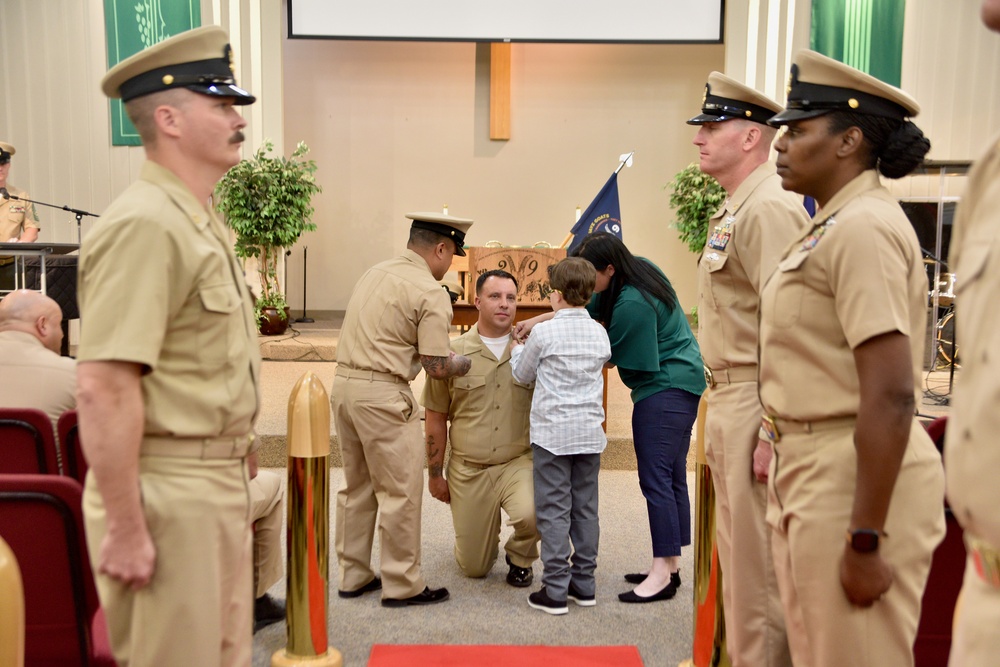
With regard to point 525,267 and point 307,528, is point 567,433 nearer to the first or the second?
point 307,528

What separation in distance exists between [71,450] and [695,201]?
7068 mm

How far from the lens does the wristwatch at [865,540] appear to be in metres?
1.68

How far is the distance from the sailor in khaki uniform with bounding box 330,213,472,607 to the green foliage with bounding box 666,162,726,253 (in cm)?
560

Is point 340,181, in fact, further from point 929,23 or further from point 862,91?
point 862,91

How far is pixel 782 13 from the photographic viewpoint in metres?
9.38

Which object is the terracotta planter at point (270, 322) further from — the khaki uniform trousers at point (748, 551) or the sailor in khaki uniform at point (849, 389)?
the sailor in khaki uniform at point (849, 389)

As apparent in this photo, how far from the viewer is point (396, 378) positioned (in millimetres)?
3596

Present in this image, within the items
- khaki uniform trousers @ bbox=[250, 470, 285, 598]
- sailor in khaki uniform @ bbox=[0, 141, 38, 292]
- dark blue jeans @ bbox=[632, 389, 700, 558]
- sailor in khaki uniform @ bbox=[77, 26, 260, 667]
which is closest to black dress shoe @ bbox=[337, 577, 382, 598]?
khaki uniform trousers @ bbox=[250, 470, 285, 598]

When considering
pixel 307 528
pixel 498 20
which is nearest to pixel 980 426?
pixel 307 528

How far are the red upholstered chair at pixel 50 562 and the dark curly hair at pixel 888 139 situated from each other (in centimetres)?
175

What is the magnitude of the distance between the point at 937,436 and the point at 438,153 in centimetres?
911

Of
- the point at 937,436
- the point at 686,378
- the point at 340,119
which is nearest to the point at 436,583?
the point at 686,378

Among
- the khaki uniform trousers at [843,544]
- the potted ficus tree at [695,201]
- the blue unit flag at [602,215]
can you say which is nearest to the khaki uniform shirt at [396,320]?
the khaki uniform trousers at [843,544]

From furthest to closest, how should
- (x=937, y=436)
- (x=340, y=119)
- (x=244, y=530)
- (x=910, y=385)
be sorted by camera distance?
1. (x=340, y=119)
2. (x=937, y=436)
3. (x=244, y=530)
4. (x=910, y=385)
